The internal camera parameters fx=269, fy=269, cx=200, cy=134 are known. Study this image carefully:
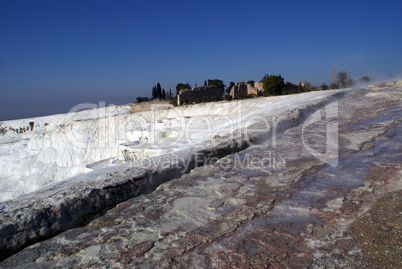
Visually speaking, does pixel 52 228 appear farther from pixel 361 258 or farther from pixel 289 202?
pixel 361 258

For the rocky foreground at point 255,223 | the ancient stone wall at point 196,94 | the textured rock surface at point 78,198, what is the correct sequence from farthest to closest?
the ancient stone wall at point 196,94 < the textured rock surface at point 78,198 < the rocky foreground at point 255,223

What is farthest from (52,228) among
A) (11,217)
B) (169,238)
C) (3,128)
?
(3,128)

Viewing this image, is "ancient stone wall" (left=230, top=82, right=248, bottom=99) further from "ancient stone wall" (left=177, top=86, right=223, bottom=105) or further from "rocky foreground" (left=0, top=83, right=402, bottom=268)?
"rocky foreground" (left=0, top=83, right=402, bottom=268)

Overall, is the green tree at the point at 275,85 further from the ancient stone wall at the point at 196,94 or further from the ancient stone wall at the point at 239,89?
the ancient stone wall at the point at 239,89

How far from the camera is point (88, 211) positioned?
1711mm

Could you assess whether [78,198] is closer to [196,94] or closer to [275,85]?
[275,85]

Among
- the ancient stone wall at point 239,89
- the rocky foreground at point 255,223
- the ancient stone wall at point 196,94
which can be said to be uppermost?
the ancient stone wall at point 239,89

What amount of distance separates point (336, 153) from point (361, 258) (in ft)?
5.75

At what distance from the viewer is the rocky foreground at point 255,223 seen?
3.67ft

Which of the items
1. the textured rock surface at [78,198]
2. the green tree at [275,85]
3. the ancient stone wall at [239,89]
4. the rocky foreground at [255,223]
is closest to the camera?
the rocky foreground at [255,223]

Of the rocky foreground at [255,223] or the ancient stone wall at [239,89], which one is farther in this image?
the ancient stone wall at [239,89]

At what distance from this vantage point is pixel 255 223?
55.1 inches

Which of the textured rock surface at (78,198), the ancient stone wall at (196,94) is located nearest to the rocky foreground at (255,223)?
the textured rock surface at (78,198)

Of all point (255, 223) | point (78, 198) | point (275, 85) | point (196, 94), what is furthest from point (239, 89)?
point (255, 223)
